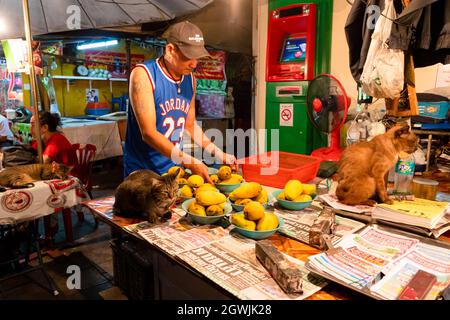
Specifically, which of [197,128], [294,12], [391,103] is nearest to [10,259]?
[197,128]

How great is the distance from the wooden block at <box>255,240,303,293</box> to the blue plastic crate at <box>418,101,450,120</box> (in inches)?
89.5

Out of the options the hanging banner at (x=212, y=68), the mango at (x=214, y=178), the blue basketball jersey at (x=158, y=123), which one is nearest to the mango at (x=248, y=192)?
the mango at (x=214, y=178)

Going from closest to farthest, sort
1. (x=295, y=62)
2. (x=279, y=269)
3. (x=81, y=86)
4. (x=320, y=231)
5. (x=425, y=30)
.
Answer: (x=279, y=269) < (x=320, y=231) < (x=425, y=30) < (x=295, y=62) < (x=81, y=86)

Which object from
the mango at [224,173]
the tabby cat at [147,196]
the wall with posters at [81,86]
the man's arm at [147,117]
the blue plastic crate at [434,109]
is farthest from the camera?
the wall with posters at [81,86]

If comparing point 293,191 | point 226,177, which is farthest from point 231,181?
point 293,191

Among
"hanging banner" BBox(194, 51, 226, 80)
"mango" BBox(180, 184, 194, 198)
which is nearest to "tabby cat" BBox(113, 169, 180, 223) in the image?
"mango" BBox(180, 184, 194, 198)

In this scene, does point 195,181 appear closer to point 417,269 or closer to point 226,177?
point 226,177

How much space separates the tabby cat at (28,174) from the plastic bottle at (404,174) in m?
2.50

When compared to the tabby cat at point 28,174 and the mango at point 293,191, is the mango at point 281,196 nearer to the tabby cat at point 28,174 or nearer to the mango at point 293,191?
the mango at point 293,191

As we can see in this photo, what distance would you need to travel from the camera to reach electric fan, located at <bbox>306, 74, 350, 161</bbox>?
2896 millimetres

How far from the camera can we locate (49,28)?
3.60 m

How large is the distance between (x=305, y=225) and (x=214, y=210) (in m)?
0.40

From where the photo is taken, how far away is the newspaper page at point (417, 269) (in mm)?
910

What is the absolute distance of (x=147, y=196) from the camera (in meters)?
1.45
